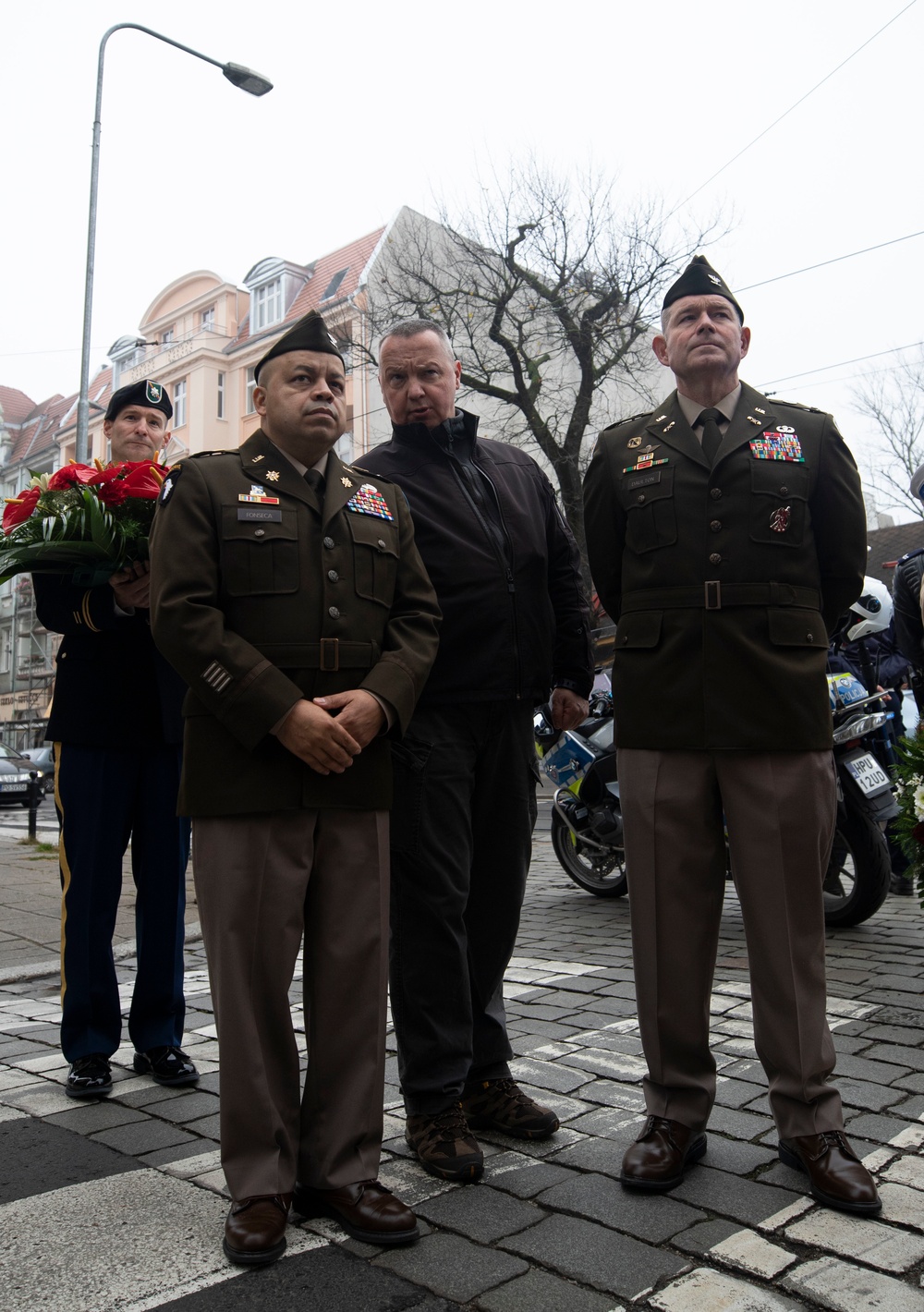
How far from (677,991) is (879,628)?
16.6 feet

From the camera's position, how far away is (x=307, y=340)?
277 centimetres

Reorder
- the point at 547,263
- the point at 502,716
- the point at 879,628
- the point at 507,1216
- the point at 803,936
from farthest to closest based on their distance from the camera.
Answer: the point at 547,263 < the point at 879,628 < the point at 502,716 < the point at 803,936 < the point at 507,1216

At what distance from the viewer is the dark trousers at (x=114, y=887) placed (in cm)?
352

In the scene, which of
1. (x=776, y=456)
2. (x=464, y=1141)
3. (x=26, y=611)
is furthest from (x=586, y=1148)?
(x=26, y=611)

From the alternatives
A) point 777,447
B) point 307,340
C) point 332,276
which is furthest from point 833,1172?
point 332,276

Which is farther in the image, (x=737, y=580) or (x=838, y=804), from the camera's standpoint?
(x=838, y=804)

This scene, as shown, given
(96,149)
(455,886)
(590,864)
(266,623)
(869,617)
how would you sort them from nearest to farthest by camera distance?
(266,623), (455,886), (869,617), (590,864), (96,149)

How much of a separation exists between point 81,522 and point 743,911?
219cm

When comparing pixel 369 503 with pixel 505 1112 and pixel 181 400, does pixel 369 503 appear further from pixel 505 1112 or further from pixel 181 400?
pixel 181 400

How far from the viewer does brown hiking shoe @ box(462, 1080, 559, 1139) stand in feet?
9.57

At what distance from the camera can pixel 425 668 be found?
274cm

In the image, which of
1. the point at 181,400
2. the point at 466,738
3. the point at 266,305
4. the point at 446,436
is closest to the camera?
the point at 466,738

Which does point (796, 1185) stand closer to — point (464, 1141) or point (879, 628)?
point (464, 1141)

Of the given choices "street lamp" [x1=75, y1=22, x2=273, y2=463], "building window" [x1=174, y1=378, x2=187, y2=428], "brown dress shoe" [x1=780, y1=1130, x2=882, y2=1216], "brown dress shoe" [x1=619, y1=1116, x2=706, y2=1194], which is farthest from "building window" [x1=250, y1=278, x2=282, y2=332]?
"brown dress shoe" [x1=780, y1=1130, x2=882, y2=1216]
